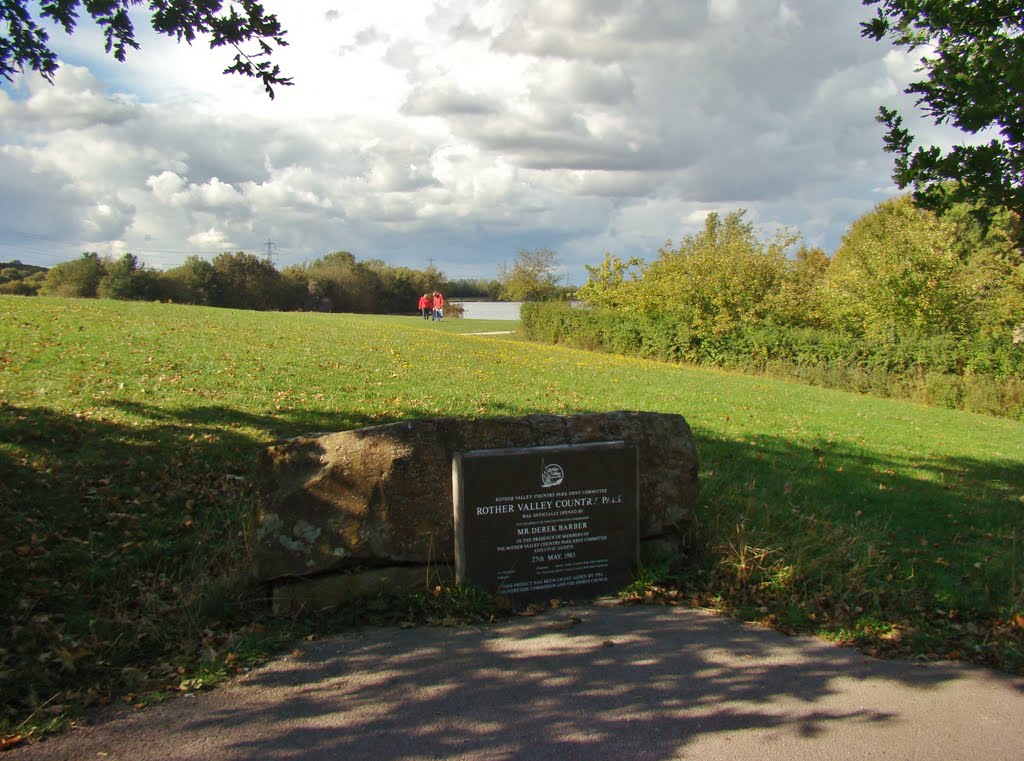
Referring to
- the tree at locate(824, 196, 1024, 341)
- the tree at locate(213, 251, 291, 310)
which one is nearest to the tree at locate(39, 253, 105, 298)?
the tree at locate(213, 251, 291, 310)

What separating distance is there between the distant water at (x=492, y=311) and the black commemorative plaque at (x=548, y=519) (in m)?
59.5

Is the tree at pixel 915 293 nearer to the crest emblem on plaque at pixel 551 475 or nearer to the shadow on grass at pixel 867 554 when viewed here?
the shadow on grass at pixel 867 554

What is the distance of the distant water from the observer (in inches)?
2616

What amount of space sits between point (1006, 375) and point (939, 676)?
789 inches

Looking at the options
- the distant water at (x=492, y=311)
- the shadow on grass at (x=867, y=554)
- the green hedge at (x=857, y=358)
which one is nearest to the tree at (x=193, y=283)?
the distant water at (x=492, y=311)

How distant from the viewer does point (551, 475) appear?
18.0 feet

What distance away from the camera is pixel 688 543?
6.20m

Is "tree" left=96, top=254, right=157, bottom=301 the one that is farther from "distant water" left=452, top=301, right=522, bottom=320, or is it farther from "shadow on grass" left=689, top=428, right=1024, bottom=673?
"shadow on grass" left=689, top=428, right=1024, bottom=673

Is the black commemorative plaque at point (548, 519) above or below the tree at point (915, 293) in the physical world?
below

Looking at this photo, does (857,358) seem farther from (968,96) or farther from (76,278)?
(76,278)

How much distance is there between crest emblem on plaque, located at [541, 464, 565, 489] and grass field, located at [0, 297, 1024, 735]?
0.92 m

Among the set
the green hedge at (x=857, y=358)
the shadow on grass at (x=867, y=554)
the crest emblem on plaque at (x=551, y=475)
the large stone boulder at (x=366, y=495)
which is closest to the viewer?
the large stone boulder at (x=366, y=495)

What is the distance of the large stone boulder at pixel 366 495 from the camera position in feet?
16.6

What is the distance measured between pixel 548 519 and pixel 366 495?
1261 mm
